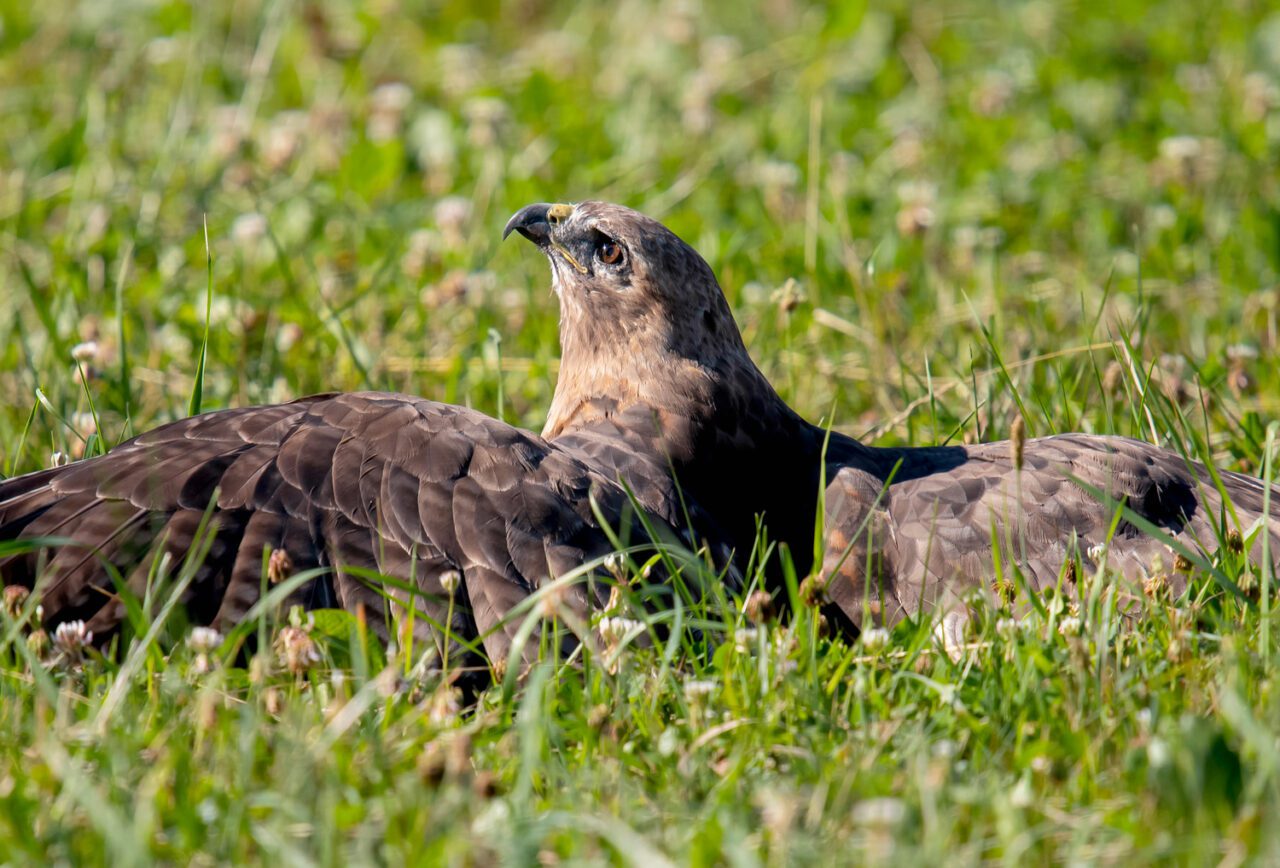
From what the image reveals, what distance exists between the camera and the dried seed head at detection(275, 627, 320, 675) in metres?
3.18

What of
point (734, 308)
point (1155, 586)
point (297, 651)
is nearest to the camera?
point (297, 651)

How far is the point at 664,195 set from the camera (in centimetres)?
691

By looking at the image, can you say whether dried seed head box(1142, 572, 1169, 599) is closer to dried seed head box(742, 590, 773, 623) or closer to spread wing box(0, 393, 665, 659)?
dried seed head box(742, 590, 773, 623)

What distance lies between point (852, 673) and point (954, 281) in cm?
354

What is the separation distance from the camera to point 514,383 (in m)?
5.65

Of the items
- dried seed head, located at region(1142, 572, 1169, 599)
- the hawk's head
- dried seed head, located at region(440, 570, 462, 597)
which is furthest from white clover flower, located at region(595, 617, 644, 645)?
the hawk's head

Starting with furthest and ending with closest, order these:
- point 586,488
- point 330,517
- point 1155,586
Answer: point 586,488, point 330,517, point 1155,586

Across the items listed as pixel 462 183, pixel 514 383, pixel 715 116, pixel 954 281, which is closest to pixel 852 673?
pixel 514 383

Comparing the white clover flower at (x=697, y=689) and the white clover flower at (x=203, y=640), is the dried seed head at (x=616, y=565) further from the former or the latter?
the white clover flower at (x=203, y=640)

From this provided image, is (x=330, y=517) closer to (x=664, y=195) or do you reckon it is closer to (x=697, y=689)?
(x=697, y=689)

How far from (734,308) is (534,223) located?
149cm

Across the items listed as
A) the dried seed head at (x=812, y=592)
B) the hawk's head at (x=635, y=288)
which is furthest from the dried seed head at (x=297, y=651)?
the hawk's head at (x=635, y=288)

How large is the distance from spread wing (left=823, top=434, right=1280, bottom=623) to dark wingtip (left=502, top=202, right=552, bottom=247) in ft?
3.82

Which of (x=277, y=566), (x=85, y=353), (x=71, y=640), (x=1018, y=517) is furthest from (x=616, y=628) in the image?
(x=85, y=353)
